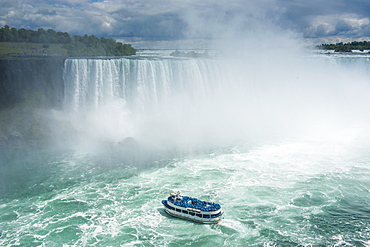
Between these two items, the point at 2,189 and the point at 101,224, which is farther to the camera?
the point at 2,189

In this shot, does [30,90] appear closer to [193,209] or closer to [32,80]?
[32,80]

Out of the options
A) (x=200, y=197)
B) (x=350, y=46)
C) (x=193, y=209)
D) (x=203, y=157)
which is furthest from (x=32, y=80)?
(x=350, y=46)

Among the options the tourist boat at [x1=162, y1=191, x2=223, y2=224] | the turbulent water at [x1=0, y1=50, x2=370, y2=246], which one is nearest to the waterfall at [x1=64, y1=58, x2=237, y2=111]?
the turbulent water at [x1=0, y1=50, x2=370, y2=246]

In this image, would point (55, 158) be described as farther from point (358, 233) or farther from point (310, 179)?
point (358, 233)

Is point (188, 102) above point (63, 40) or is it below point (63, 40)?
below

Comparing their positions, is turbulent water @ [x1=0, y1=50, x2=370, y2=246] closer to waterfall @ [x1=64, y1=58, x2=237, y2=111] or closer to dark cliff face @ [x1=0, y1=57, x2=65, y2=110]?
waterfall @ [x1=64, y1=58, x2=237, y2=111]

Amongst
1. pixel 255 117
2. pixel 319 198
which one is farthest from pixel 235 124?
pixel 319 198
